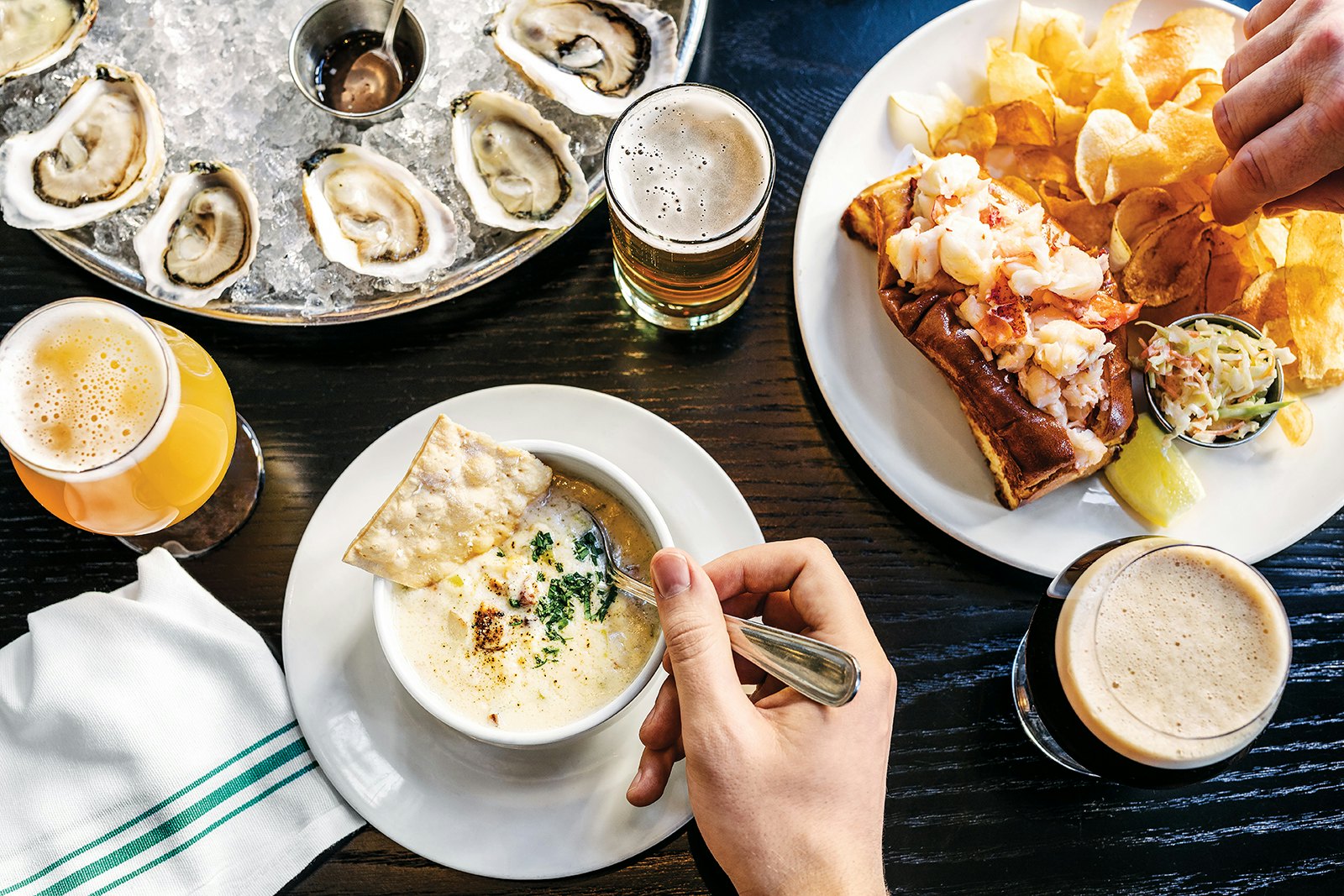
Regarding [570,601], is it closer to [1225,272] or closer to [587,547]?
[587,547]

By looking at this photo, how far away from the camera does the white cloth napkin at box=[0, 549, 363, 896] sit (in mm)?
1548

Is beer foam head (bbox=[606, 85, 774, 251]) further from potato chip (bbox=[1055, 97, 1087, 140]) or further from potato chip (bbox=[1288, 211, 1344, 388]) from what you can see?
potato chip (bbox=[1288, 211, 1344, 388])

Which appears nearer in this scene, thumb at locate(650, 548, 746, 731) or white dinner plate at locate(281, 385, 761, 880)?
thumb at locate(650, 548, 746, 731)

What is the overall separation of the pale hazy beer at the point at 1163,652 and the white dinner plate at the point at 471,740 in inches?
22.9

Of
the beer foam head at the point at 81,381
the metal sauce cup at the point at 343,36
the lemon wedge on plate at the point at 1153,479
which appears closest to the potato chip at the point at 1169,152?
the lemon wedge on plate at the point at 1153,479

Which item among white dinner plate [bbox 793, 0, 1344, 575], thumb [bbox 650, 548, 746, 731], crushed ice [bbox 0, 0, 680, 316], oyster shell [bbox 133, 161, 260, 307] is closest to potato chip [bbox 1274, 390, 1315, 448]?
white dinner plate [bbox 793, 0, 1344, 575]

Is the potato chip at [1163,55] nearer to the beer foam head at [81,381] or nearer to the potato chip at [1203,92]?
the potato chip at [1203,92]

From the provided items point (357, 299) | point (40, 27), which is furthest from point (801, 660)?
point (40, 27)

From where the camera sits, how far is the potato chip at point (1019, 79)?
1785 millimetres

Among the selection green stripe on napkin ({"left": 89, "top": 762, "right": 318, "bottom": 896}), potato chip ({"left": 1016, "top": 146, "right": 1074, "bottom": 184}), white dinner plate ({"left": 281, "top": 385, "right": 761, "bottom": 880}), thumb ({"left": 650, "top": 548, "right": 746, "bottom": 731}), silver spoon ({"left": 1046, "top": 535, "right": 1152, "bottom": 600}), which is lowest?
green stripe on napkin ({"left": 89, "top": 762, "right": 318, "bottom": 896})

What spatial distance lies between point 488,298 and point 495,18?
1.86ft

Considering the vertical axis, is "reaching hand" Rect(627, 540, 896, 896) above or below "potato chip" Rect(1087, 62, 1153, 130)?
below

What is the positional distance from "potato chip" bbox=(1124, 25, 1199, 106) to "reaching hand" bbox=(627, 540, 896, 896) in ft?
4.38

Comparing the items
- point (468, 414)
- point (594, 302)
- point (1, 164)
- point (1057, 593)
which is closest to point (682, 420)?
point (594, 302)
